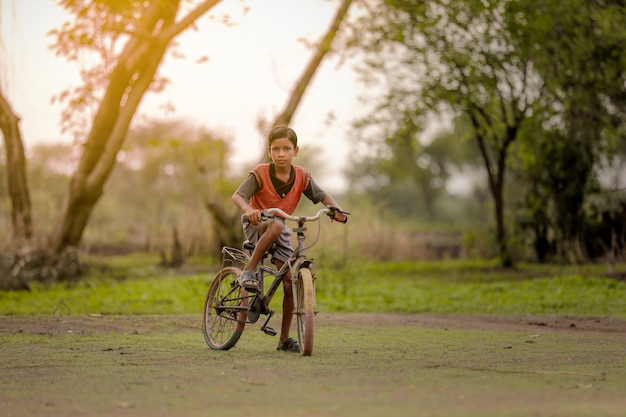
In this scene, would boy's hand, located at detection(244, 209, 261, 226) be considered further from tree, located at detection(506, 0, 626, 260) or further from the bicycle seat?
tree, located at detection(506, 0, 626, 260)

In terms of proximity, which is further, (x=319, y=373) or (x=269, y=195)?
(x=269, y=195)

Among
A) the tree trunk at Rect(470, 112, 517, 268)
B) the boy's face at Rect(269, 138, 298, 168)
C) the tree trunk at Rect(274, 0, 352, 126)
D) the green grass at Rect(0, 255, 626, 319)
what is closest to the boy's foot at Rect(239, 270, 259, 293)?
the boy's face at Rect(269, 138, 298, 168)

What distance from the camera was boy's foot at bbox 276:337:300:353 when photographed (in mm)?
8406

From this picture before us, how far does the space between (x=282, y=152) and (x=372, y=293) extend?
414 inches

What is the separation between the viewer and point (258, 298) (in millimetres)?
8234

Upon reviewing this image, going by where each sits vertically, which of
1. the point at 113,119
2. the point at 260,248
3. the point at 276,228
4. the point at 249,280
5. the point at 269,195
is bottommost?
the point at 249,280

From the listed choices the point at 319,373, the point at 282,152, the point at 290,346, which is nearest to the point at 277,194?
the point at 282,152

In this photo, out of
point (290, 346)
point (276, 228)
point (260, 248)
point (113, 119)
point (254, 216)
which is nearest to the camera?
point (254, 216)

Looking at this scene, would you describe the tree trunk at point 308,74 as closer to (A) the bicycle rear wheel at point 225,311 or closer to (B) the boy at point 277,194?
(A) the bicycle rear wheel at point 225,311

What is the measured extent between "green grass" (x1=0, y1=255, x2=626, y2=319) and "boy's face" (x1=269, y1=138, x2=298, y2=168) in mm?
5986

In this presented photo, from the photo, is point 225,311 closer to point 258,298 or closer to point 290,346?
point 258,298

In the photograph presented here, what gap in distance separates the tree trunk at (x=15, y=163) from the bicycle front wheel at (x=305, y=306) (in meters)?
15.1

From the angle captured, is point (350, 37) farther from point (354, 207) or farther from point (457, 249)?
point (457, 249)

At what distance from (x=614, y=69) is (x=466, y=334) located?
37.4 ft
